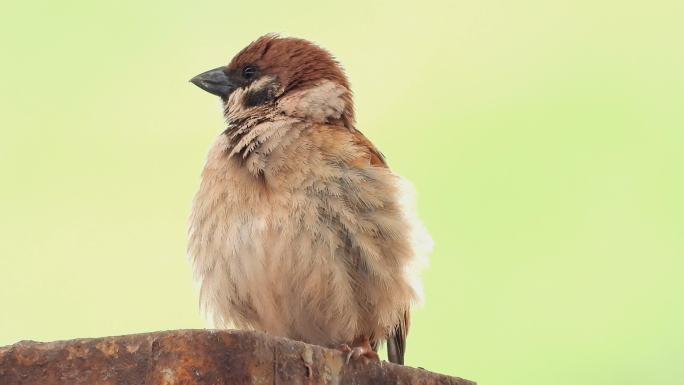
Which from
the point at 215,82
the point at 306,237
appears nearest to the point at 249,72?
the point at 215,82

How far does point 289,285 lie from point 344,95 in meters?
1.03

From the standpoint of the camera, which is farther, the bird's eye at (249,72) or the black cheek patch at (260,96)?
the bird's eye at (249,72)

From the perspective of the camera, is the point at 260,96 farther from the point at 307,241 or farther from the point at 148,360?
the point at 148,360

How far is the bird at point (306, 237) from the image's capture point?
10.6ft

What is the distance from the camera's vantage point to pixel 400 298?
10.7ft

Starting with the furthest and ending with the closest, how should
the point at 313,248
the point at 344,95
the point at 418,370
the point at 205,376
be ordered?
the point at 344,95 < the point at 313,248 < the point at 418,370 < the point at 205,376

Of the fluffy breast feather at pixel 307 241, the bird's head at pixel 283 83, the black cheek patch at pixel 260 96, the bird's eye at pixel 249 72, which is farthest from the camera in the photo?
the bird's eye at pixel 249 72

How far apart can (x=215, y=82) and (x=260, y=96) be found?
300 millimetres

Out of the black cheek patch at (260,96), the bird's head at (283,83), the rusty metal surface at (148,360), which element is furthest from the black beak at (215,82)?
the rusty metal surface at (148,360)

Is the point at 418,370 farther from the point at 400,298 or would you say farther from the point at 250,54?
the point at 250,54

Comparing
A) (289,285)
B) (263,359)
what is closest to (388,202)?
(289,285)

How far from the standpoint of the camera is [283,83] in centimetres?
407

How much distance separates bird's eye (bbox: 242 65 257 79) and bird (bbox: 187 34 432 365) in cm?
58

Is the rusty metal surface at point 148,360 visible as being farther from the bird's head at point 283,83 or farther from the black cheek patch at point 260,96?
the black cheek patch at point 260,96
